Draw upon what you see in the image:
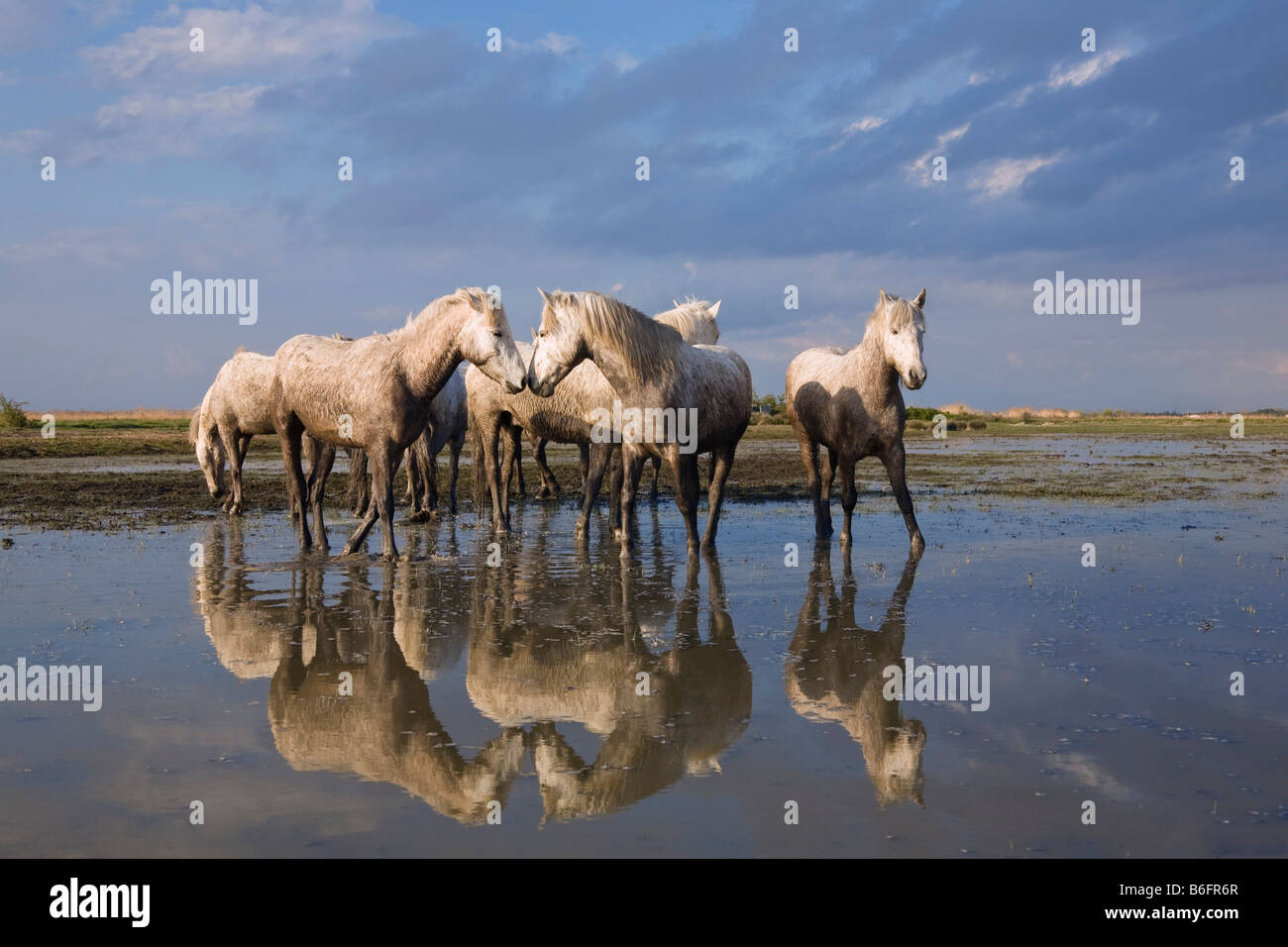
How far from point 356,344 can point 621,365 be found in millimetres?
2937

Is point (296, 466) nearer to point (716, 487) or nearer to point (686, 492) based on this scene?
point (686, 492)

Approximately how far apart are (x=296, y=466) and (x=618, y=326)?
4.25 m

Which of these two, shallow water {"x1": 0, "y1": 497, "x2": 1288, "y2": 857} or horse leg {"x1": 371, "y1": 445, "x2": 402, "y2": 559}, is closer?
shallow water {"x1": 0, "y1": 497, "x2": 1288, "y2": 857}

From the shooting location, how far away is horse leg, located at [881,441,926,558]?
1112 cm

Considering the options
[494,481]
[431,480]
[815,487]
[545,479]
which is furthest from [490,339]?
[545,479]

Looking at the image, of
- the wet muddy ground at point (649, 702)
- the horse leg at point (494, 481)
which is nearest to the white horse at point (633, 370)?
the wet muddy ground at point (649, 702)

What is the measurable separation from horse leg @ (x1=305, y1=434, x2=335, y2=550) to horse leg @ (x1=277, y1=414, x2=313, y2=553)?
12 cm

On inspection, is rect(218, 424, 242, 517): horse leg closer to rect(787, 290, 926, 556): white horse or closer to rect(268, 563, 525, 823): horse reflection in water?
rect(787, 290, 926, 556): white horse

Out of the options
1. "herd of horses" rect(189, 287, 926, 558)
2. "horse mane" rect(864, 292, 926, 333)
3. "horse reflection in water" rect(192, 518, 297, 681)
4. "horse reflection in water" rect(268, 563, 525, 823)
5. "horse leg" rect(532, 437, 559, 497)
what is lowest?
"horse reflection in water" rect(268, 563, 525, 823)

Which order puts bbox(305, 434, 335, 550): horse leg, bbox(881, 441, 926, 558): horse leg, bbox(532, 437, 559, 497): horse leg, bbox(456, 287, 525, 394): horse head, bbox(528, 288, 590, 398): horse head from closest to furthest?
bbox(456, 287, 525, 394): horse head → bbox(528, 288, 590, 398): horse head → bbox(881, 441, 926, 558): horse leg → bbox(305, 434, 335, 550): horse leg → bbox(532, 437, 559, 497): horse leg

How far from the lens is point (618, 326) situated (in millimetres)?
10625

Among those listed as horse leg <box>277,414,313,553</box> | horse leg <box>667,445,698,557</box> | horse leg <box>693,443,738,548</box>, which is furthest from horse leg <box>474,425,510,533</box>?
horse leg <box>667,445,698,557</box>

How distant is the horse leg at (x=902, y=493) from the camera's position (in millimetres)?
11125
